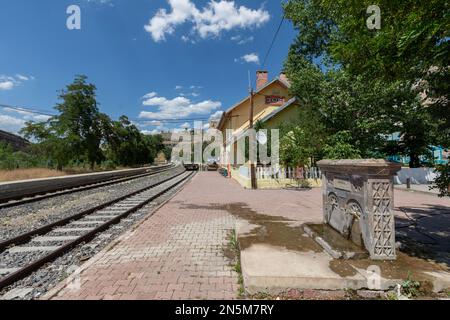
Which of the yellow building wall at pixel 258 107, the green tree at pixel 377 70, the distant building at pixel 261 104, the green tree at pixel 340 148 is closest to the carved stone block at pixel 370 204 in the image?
the green tree at pixel 377 70

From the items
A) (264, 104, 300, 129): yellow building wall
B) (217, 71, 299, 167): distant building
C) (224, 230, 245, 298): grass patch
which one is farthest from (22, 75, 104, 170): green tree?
(224, 230, 245, 298): grass patch

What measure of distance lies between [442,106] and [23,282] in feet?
25.0

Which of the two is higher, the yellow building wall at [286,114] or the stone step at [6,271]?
the yellow building wall at [286,114]

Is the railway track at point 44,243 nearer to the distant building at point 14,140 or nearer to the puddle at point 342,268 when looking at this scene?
the puddle at point 342,268

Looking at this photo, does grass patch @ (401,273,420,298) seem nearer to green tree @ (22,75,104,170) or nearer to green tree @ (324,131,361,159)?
green tree @ (324,131,361,159)

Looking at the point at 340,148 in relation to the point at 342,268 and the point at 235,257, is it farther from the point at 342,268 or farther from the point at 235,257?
the point at 342,268

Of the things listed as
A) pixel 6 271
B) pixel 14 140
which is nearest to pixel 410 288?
pixel 6 271

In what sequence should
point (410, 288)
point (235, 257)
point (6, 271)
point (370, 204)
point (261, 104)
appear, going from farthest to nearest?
point (261, 104), point (235, 257), point (6, 271), point (370, 204), point (410, 288)

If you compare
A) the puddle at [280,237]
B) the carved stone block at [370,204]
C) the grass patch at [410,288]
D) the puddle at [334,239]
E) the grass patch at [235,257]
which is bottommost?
the grass patch at [235,257]

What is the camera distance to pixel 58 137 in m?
26.3

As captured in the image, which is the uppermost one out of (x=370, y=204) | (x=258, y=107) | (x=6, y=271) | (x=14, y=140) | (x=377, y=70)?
(x=258, y=107)

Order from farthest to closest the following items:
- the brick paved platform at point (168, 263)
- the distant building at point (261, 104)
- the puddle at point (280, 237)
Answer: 1. the distant building at point (261, 104)
2. the puddle at point (280, 237)
3. the brick paved platform at point (168, 263)

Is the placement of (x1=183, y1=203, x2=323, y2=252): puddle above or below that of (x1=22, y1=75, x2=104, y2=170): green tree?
below

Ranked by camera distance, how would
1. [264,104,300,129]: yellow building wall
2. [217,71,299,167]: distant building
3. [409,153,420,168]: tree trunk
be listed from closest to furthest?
[409,153,420,168]: tree trunk, [264,104,300,129]: yellow building wall, [217,71,299,167]: distant building
